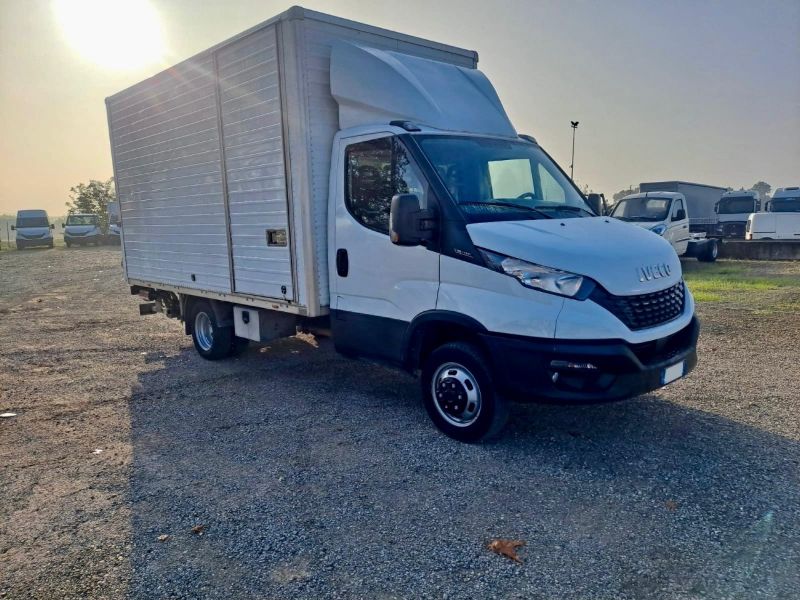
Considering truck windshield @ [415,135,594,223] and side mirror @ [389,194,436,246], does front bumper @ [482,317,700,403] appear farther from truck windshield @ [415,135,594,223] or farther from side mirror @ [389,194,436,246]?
truck windshield @ [415,135,594,223]

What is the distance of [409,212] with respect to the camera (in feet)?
14.3

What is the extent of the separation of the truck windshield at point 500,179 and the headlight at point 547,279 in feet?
1.69

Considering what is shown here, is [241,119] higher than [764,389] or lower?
higher

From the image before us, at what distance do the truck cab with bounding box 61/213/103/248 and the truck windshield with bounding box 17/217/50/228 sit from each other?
1192mm

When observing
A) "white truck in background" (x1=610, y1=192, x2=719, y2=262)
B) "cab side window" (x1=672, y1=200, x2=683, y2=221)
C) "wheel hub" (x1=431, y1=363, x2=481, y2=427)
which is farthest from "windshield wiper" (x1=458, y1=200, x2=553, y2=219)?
"cab side window" (x1=672, y1=200, x2=683, y2=221)

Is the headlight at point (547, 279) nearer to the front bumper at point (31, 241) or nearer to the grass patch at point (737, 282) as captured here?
the grass patch at point (737, 282)

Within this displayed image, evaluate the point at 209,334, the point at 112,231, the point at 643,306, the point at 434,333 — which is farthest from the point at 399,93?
the point at 112,231

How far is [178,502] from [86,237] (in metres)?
36.8

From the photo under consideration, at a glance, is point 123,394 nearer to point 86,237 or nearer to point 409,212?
point 409,212

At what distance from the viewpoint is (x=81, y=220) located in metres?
36.0

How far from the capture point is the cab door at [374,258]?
187 inches

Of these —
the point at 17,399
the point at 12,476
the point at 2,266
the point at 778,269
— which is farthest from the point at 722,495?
the point at 2,266

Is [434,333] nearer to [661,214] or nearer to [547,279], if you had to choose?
[547,279]

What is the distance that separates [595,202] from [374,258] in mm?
2278
